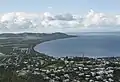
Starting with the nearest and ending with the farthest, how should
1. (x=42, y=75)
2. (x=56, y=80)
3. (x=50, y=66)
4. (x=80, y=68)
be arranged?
(x=56, y=80)
(x=42, y=75)
(x=80, y=68)
(x=50, y=66)

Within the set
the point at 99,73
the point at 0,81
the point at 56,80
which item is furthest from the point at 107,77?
the point at 0,81

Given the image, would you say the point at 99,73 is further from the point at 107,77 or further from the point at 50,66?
the point at 50,66

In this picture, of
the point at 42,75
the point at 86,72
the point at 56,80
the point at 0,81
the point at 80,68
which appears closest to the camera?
the point at 0,81

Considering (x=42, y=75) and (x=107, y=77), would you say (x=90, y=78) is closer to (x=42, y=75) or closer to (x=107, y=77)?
(x=107, y=77)

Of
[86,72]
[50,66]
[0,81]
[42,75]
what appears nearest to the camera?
[0,81]

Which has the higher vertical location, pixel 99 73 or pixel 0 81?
pixel 0 81

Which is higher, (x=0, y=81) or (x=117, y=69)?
(x=0, y=81)

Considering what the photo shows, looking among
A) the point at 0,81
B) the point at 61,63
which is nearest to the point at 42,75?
the point at 61,63

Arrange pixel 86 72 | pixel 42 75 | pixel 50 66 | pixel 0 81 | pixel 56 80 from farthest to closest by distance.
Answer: pixel 50 66 → pixel 86 72 → pixel 42 75 → pixel 56 80 → pixel 0 81

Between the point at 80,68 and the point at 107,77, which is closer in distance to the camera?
the point at 107,77
